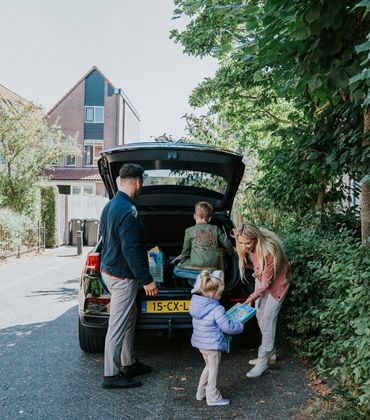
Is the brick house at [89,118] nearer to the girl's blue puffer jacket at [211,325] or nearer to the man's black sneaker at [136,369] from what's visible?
the man's black sneaker at [136,369]

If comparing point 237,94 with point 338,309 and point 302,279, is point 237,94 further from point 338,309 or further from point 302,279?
point 338,309

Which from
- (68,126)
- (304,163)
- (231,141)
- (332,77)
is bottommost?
(304,163)

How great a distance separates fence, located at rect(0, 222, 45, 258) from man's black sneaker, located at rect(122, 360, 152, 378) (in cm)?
1027

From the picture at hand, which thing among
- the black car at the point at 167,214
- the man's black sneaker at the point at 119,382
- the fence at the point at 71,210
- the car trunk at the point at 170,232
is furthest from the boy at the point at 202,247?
the fence at the point at 71,210

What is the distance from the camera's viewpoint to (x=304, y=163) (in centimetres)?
543

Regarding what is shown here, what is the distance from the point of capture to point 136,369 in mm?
4688

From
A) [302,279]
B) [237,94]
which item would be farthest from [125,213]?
[237,94]

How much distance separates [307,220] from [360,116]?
2153 millimetres

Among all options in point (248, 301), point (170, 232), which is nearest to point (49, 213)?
point (170, 232)

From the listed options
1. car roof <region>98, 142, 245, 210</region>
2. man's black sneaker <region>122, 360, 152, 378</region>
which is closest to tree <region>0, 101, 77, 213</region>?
car roof <region>98, 142, 245, 210</region>

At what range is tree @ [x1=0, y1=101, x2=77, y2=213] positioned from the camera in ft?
54.9

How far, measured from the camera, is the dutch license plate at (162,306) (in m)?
4.84

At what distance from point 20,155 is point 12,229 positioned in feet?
Answer: 12.6

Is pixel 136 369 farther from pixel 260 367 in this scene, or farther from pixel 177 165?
pixel 177 165
